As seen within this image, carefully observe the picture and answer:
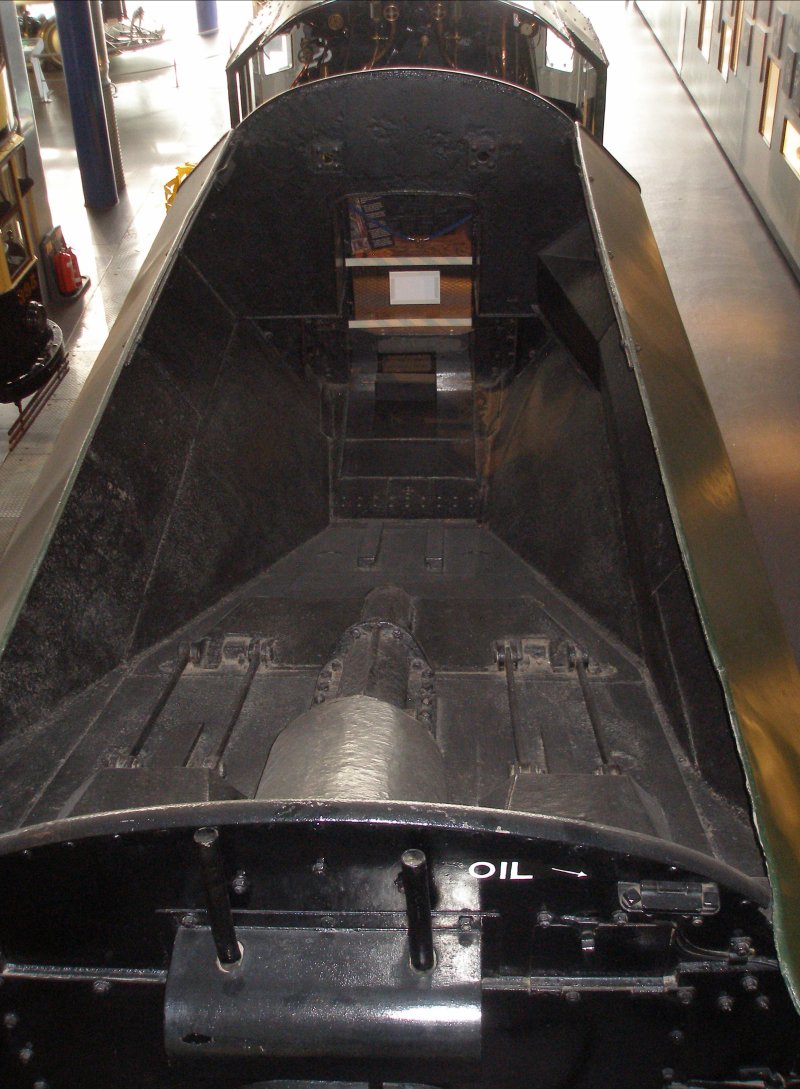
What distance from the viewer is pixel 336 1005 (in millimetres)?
1368

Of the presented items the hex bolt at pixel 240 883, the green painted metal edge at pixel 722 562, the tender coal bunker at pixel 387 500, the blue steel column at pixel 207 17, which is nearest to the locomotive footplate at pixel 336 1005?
the hex bolt at pixel 240 883

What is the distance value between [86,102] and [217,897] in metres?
6.92

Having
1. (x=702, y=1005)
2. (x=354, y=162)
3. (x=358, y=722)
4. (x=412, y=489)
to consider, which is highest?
(x=354, y=162)

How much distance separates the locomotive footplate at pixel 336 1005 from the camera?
1.37 m

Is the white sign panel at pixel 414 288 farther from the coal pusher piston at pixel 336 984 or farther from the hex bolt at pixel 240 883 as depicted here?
the hex bolt at pixel 240 883

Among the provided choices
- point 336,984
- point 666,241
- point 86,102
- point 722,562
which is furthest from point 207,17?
point 336,984

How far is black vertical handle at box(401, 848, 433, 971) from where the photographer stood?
1229 millimetres

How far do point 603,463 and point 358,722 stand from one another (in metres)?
1.41

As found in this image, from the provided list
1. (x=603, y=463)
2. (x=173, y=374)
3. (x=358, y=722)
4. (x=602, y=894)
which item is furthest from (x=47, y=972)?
(x=603, y=463)

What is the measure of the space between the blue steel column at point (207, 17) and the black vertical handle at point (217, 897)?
1273cm

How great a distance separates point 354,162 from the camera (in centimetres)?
352

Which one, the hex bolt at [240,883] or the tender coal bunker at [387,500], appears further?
the tender coal bunker at [387,500]

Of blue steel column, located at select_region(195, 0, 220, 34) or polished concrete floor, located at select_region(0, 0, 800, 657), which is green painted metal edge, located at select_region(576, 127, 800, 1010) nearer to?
polished concrete floor, located at select_region(0, 0, 800, 657)

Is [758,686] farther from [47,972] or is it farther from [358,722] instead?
[47,972]
